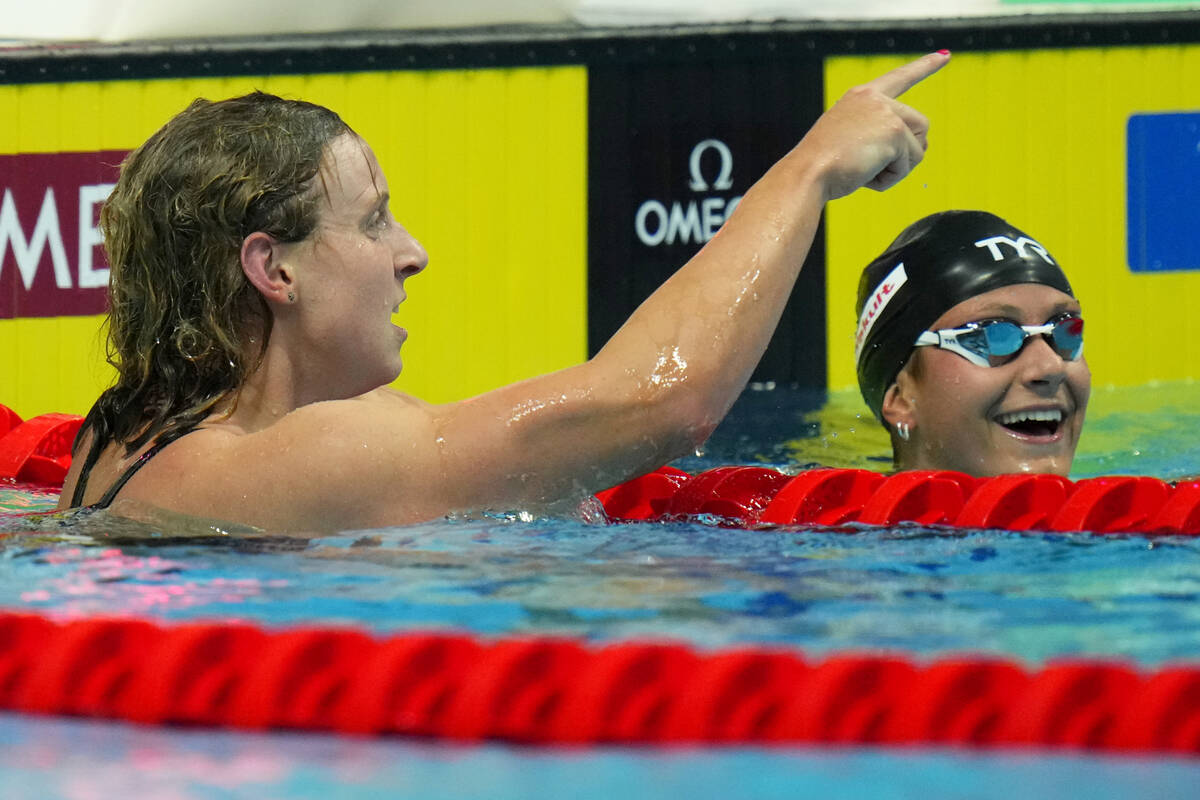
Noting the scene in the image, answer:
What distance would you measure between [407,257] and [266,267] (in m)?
0.21

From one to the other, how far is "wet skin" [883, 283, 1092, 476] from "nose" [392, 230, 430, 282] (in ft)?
4.31

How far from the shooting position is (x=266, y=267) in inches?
85.2

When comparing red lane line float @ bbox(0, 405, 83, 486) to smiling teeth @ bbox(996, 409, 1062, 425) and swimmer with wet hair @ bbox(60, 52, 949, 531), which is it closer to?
swimmer with wet hair @ bbox(60, 52, 949, 531)

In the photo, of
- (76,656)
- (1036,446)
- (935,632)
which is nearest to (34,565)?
(76,656)

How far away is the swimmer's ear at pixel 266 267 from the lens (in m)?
2.14

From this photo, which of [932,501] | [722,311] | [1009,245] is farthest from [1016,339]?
[722,311]

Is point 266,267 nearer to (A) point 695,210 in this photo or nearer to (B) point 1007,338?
(B) point 1007,338

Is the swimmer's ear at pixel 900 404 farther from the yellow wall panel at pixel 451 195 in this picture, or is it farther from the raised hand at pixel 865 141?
the yellow wall panel at pixel 451 195

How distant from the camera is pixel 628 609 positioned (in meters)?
1.86

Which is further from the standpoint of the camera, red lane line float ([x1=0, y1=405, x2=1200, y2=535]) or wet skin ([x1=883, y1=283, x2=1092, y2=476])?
wet skin ([x1=883, y1=283, x2=1092, y2=476])

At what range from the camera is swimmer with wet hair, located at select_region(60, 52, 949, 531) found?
195 centimetres

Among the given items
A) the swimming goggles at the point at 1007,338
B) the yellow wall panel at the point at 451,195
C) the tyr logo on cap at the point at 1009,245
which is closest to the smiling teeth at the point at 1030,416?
the swimming goggles at the point at 1007,338

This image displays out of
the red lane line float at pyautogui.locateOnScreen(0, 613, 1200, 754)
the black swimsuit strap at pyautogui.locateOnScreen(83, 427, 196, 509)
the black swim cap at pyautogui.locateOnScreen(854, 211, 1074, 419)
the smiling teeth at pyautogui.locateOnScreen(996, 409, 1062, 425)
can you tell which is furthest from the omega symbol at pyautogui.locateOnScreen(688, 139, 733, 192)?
the red lane line float at pyautogui.locateOnScreen(0, 613, 1200, 754)

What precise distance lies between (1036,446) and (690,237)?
221cm
